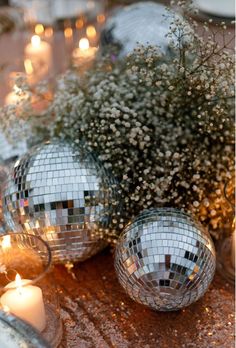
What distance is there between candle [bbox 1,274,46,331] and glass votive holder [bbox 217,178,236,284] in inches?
12.7

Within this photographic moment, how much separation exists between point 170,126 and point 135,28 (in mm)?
382

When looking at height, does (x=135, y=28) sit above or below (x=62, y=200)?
above

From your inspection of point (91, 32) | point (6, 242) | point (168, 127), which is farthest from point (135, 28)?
point (6, 242)

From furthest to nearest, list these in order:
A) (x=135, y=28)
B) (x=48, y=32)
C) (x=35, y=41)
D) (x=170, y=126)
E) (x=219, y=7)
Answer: (x=48, y=32)
(x=219, y=7)
(x=35, y=41)
(x=135, y=28)
(x=170, y=126)

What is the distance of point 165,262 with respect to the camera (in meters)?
0.74

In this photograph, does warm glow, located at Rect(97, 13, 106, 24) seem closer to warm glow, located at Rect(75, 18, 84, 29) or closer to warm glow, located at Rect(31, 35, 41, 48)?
warm glow, located at Rect(75, 18, 84, 29)

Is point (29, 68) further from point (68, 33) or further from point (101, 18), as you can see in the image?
point (101, 18)

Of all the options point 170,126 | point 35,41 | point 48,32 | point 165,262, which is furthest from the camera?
point 48,32

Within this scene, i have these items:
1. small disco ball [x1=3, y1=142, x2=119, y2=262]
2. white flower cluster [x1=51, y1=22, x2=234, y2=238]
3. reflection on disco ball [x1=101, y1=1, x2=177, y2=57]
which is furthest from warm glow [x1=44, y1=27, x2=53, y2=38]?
small disco ball [x1=3, y1=142, x2=119, y2=262]

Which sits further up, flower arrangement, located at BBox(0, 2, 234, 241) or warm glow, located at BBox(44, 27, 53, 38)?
warm glow, located at BBox(44, 27, 53, 38)

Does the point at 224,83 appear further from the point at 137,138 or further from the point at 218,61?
the point at 137,138

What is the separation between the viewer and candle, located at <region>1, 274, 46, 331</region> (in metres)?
0.75

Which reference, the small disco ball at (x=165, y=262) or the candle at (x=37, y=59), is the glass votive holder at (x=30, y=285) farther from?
the candle at (x=37, y=59)

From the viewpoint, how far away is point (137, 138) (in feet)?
2.88
